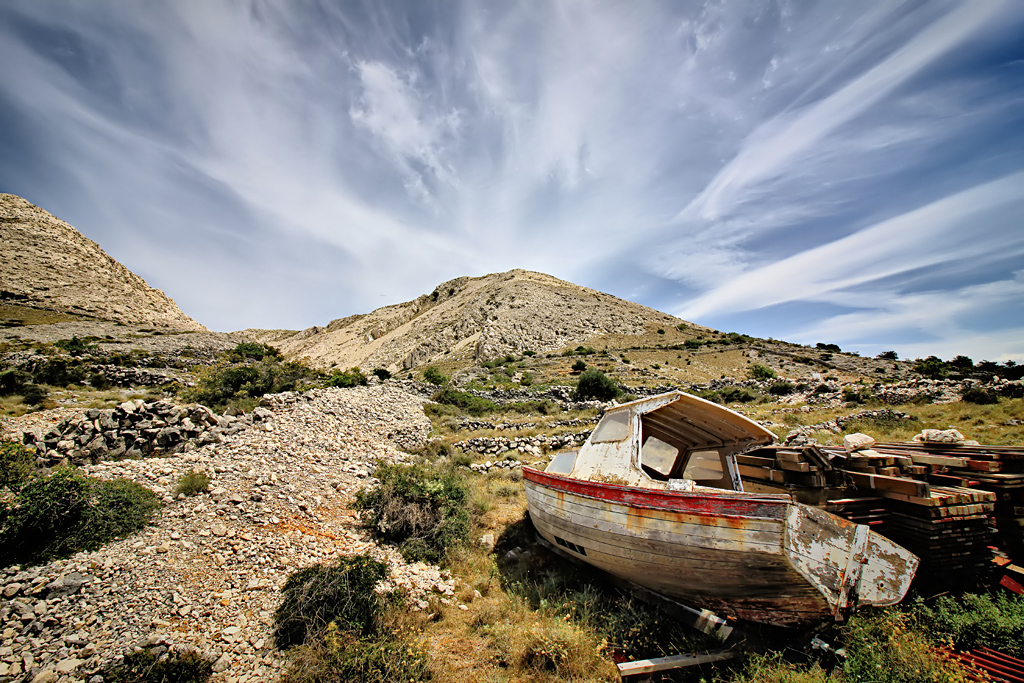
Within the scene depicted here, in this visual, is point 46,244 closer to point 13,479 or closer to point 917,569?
point 13,479

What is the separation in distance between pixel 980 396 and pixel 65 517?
2699 cm

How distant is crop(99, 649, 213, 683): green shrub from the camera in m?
3.56

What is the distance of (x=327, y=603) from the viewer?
4.70 m

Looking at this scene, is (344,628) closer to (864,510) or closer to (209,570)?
(209,570)

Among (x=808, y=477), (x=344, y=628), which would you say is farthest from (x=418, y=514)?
(x=808, y=477)

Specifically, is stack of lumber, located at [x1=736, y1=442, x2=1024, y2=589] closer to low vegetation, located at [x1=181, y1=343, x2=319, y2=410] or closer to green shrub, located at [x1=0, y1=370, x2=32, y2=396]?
low vegetation, located at [x1=181, y1=343, x2=319, y2=410]

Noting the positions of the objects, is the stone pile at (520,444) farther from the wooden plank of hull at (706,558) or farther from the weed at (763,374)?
the weed at (763,374)

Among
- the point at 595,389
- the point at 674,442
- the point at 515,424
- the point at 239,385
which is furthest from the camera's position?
the point at 595,389

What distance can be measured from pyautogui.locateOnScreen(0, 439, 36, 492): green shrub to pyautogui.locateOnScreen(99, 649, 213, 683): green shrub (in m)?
4.23

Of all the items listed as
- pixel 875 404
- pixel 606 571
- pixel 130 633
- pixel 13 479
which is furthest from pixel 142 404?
pixel 875 404

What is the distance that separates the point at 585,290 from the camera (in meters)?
70.2

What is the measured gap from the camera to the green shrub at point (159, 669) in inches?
140

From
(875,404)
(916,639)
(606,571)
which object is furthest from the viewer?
(875,404)

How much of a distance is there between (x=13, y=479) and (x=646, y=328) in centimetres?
5883
